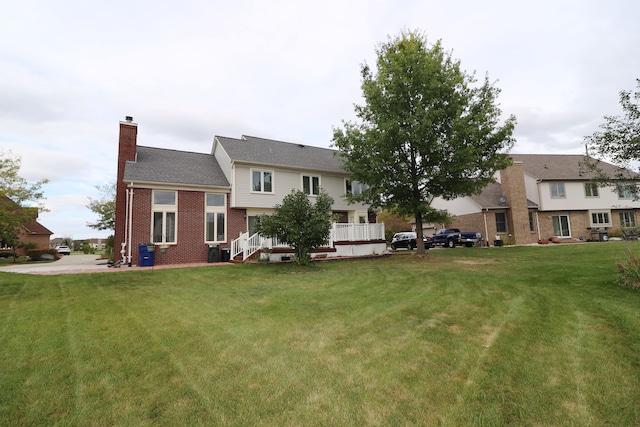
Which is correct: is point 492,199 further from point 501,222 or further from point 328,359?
point 328,359

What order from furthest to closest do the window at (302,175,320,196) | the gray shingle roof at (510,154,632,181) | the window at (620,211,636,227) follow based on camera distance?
the window at (620,211,636,227)
the gray shingle roof at (510,154,632,181)
the window at (302,175,320,196)

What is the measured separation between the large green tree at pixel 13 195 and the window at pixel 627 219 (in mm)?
50896

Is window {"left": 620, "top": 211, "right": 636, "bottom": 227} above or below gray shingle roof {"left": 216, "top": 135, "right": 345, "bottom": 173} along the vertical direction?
below

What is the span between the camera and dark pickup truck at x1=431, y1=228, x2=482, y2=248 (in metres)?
26.1

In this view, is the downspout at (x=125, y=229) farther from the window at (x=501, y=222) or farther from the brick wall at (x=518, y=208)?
the brick wall at (x=518, y=208)

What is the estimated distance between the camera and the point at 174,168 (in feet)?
57.0

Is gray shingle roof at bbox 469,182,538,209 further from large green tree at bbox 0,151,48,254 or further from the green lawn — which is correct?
large green tree at bbox 0,151,48,254

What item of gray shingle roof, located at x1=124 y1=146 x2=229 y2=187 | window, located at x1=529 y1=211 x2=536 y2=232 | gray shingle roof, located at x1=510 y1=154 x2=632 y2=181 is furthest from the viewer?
gray shingle roof, located at x1=510 y1=154 x2=632 y2=181

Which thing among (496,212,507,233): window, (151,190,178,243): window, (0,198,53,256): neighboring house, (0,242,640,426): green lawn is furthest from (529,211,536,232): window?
(0,198,53,256): neighboring house

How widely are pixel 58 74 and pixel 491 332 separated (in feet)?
54.2

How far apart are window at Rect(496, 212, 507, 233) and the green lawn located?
2231 cm

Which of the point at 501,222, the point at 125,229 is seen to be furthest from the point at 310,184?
the point at 501,222

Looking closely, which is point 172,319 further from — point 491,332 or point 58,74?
point 58,74

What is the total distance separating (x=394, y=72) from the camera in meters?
15.8
